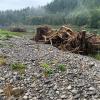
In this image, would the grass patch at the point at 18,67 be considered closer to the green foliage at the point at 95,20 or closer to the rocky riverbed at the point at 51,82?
the rocky riverbed at the point at 51,82

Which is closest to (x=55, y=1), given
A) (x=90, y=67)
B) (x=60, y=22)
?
(x=60, y=22)

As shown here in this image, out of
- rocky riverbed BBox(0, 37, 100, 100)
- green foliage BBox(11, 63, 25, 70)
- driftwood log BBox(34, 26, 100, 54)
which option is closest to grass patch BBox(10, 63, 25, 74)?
green foliage BBox(11, 63, 25, 70)

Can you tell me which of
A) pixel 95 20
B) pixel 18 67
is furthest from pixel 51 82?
pixel 95 20

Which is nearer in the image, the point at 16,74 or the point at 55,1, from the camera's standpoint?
the point at 16,74

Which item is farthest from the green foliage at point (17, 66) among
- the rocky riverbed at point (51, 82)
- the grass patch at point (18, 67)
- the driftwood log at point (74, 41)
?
the driftwood log at point (74, 41)

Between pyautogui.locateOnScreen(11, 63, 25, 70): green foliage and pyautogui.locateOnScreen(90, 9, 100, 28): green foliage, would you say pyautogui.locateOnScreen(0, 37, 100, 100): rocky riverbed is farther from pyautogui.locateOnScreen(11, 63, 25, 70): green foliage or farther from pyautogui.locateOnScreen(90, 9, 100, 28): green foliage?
pyautogui.locateOnScreen(90, 9, 100, 28): green foliage

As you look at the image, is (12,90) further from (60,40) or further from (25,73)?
(60,40)

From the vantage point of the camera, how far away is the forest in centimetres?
10575

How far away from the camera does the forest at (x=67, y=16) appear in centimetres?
10575

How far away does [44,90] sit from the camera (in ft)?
37.8

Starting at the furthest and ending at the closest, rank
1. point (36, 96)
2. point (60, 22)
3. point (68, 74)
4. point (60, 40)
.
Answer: point (60, 22), point (60, 40), point (68, 74), point (36, 96)

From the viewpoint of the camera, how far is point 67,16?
147 m

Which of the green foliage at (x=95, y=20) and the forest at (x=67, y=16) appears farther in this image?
the forest at (x=67, y=16)

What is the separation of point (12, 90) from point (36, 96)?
3.23ft
